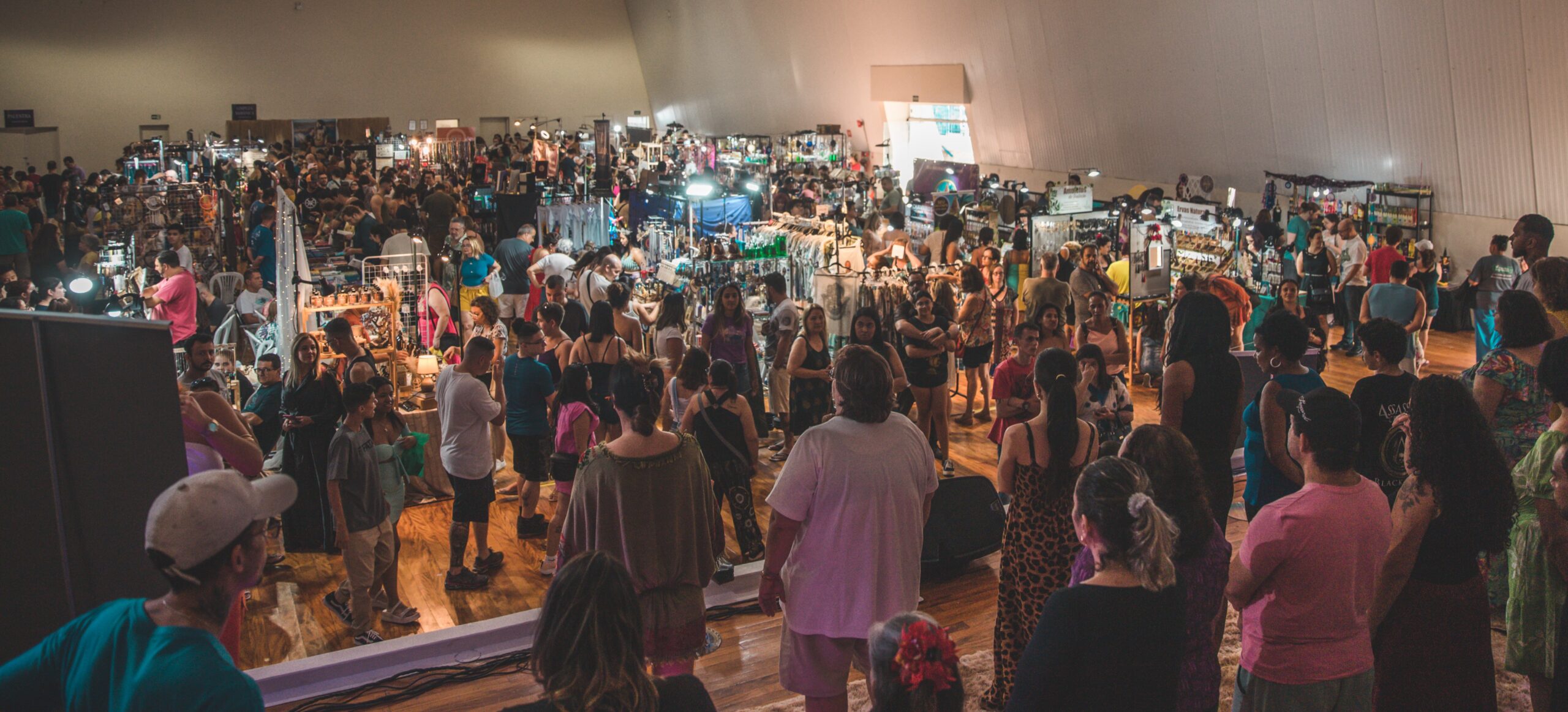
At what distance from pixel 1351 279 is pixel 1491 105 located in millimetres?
2386

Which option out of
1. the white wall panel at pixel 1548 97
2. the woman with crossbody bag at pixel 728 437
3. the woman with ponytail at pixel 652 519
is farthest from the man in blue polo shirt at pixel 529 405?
the white wall panel at pixel 1548 97

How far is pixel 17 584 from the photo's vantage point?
1886mm

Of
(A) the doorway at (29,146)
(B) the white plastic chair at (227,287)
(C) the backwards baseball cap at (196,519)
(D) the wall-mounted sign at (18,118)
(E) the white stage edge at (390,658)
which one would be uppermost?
(D) the wall-mounted sign at (18,118)

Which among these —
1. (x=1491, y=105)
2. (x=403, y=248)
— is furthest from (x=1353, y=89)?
(x=403, y=248)

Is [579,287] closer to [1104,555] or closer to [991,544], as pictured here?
[991,544]

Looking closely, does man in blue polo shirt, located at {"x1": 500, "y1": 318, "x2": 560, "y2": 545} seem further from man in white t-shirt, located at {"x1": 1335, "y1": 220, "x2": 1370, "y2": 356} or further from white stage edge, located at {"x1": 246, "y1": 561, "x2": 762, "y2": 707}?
man in white t-shirt, located at {"x1": 1335, "y1": 220, "x2": 1370, "y2": 356}

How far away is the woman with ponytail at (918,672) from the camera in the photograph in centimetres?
194

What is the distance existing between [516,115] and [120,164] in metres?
12.4

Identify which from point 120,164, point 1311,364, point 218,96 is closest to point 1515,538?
point 1311,364

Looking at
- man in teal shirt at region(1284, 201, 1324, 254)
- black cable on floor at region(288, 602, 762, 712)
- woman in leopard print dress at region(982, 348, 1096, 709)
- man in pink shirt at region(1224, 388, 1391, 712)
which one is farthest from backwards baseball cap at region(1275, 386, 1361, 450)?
man in teal shirt at region(1284, 201, 1324, 254)

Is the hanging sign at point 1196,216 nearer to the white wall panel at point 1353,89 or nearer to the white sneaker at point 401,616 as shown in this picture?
the white wall panel at point 1353,89

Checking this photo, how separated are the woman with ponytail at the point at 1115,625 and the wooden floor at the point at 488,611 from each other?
83.6 inches

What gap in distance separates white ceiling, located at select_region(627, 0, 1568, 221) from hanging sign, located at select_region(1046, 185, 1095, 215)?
3.62m

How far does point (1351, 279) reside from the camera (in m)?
9.93
